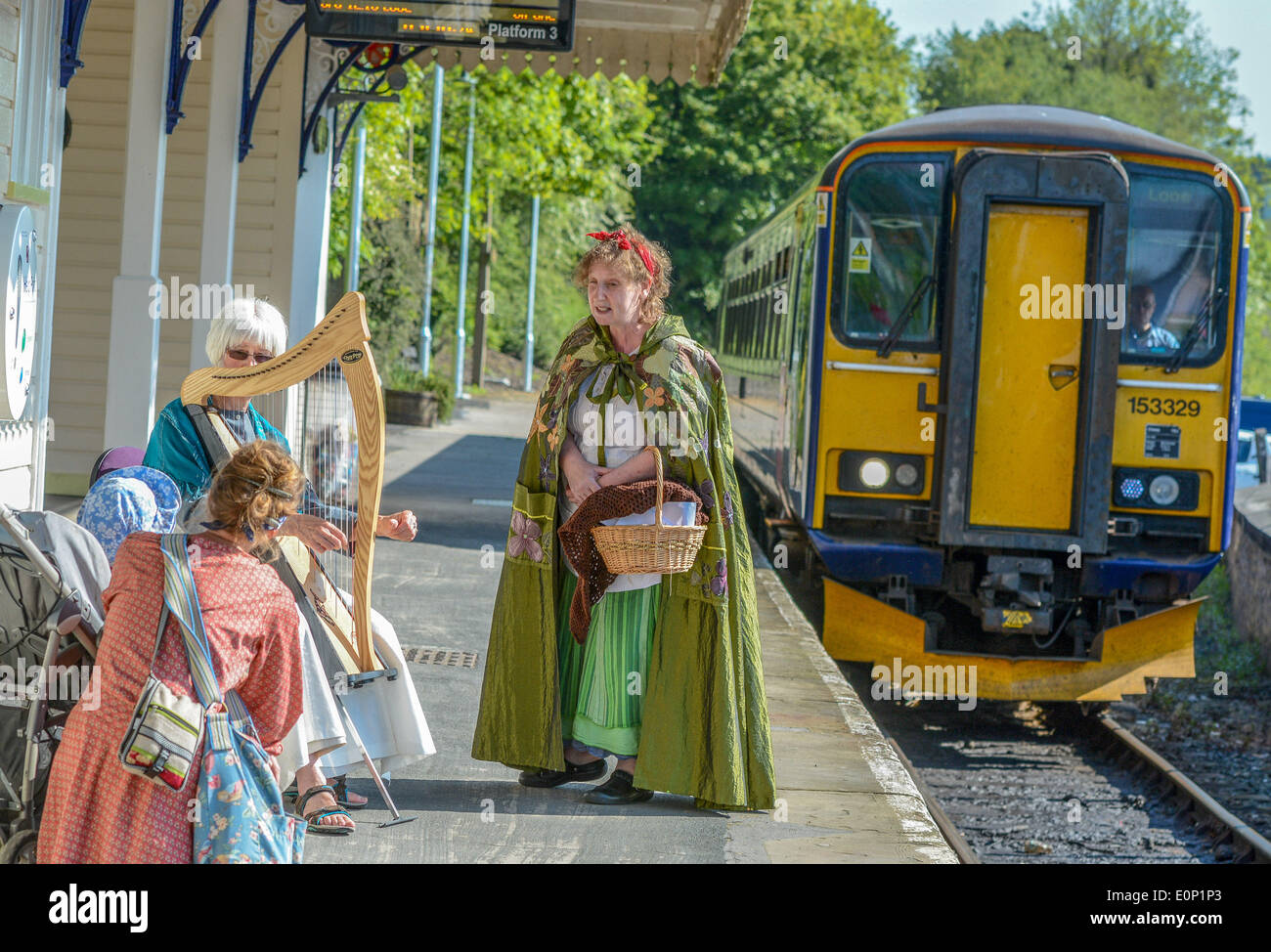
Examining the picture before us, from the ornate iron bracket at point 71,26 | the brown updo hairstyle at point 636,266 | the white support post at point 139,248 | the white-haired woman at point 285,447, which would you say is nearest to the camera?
the white-haired woman at point 285,447

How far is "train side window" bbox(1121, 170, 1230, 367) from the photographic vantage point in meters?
9.18

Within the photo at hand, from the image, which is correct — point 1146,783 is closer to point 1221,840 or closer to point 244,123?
point 1221,840

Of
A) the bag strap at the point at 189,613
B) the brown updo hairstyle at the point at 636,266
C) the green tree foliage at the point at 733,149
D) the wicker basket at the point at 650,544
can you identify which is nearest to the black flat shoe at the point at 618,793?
the wicker basket at the point at 650,544

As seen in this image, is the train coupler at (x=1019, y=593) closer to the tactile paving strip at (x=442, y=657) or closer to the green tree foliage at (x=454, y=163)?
the tactile paving strip at (x=442, y=657)

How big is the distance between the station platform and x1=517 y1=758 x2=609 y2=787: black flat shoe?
0.04 meters

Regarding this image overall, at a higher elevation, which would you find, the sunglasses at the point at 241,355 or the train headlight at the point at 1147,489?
the sunglasses at the point at 241,355

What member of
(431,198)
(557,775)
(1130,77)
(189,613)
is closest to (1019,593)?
(557,775)

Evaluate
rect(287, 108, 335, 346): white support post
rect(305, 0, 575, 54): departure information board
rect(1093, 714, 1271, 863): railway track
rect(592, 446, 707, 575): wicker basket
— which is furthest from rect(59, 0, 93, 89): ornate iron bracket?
rect(1093, 714, 1271, 863): railway track

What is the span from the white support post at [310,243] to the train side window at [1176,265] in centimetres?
618

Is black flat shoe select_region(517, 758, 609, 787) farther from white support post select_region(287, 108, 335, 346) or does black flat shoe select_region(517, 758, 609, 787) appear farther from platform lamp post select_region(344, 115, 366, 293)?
platform lamp post select_region(344, 115, 366, 293)

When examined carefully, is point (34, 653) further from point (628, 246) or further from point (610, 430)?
Answer: point (628, 246)

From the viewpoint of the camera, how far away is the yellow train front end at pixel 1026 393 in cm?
897

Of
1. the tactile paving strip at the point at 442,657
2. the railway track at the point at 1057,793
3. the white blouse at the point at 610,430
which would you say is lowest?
the railway track at the point at 1057,793

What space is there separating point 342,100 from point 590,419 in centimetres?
796
